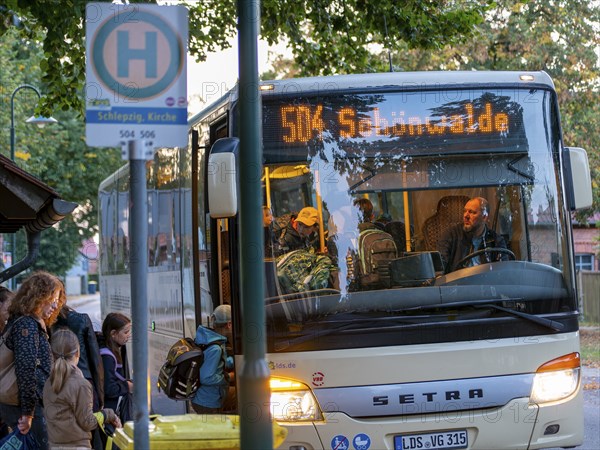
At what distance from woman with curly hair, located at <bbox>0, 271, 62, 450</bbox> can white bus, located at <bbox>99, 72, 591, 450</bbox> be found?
1.33 metres

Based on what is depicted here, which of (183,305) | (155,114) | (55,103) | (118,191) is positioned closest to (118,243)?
(118,191)

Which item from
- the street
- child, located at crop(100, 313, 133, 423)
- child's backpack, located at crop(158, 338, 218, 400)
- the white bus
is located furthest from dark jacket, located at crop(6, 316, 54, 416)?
the street

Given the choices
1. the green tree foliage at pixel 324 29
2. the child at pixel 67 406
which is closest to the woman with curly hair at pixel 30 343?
the child at pixel 67 406

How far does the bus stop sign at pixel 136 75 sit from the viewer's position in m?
4.85

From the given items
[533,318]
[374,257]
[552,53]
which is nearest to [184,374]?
[374,257]

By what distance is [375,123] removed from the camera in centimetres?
764

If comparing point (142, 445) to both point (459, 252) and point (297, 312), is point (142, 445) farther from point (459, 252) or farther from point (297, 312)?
point (459, 252)

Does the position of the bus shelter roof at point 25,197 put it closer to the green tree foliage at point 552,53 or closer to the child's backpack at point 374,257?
the child's backpack at point 374,257

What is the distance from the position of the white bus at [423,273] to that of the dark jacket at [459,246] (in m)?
0.03

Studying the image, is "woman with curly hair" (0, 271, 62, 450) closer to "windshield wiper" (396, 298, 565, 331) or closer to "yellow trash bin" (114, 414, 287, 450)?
"yellow trash bin" (114, 414, 287, 450)

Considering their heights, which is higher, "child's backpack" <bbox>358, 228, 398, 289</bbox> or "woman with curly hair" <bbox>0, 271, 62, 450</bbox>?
"child's backpack" <bbox>358, 228, 398, 289</bbox>

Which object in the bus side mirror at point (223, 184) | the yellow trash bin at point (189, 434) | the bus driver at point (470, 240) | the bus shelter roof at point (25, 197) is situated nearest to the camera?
the yellow trash bin at point (189, 434)

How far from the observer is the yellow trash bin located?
216 inches

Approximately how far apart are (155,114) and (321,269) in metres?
2.79
